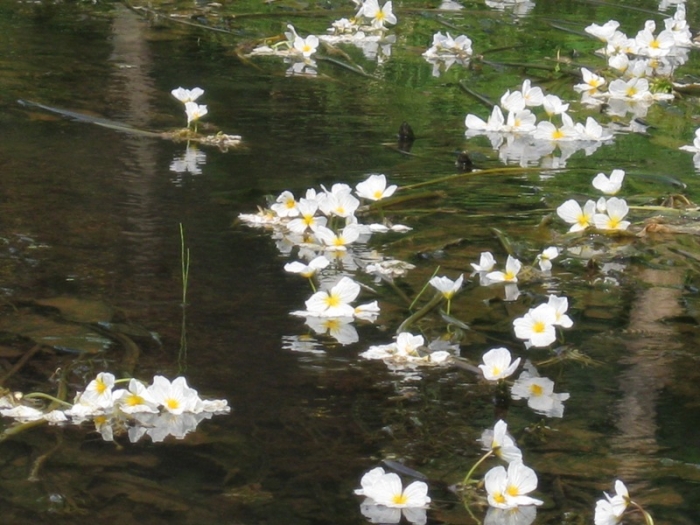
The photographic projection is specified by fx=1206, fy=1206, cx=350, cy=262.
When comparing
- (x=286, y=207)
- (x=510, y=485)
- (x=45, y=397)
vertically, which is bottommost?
(x=286, y=207)

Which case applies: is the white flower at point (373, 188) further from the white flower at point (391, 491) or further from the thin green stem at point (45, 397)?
the white flower at point (391, 491)

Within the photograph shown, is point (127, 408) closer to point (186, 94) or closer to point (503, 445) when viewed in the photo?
point (503, 445)

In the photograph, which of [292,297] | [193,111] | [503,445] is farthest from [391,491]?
[193,111]

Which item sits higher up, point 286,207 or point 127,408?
point 127,408

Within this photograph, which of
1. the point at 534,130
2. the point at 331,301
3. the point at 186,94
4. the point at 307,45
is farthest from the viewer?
the point at 307,45

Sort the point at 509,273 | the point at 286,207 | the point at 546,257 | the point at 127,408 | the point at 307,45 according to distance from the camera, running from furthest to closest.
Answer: the point at 307,45
the point at 286,207
the point at 546,257
the point at 509,273
the point at 127,408

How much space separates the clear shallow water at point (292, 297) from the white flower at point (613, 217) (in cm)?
8

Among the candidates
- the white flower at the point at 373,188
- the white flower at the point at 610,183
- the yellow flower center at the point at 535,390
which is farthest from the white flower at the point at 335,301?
the white flower at the point at 610,183

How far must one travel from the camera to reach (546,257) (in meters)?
3.39

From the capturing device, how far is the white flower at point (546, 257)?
338 centimetres

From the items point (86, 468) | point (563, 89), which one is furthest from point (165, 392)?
point (563, 89)

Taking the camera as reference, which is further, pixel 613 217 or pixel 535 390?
pixel 613 217

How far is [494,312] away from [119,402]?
3.73 ft

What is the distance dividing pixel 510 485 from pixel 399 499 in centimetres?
20
